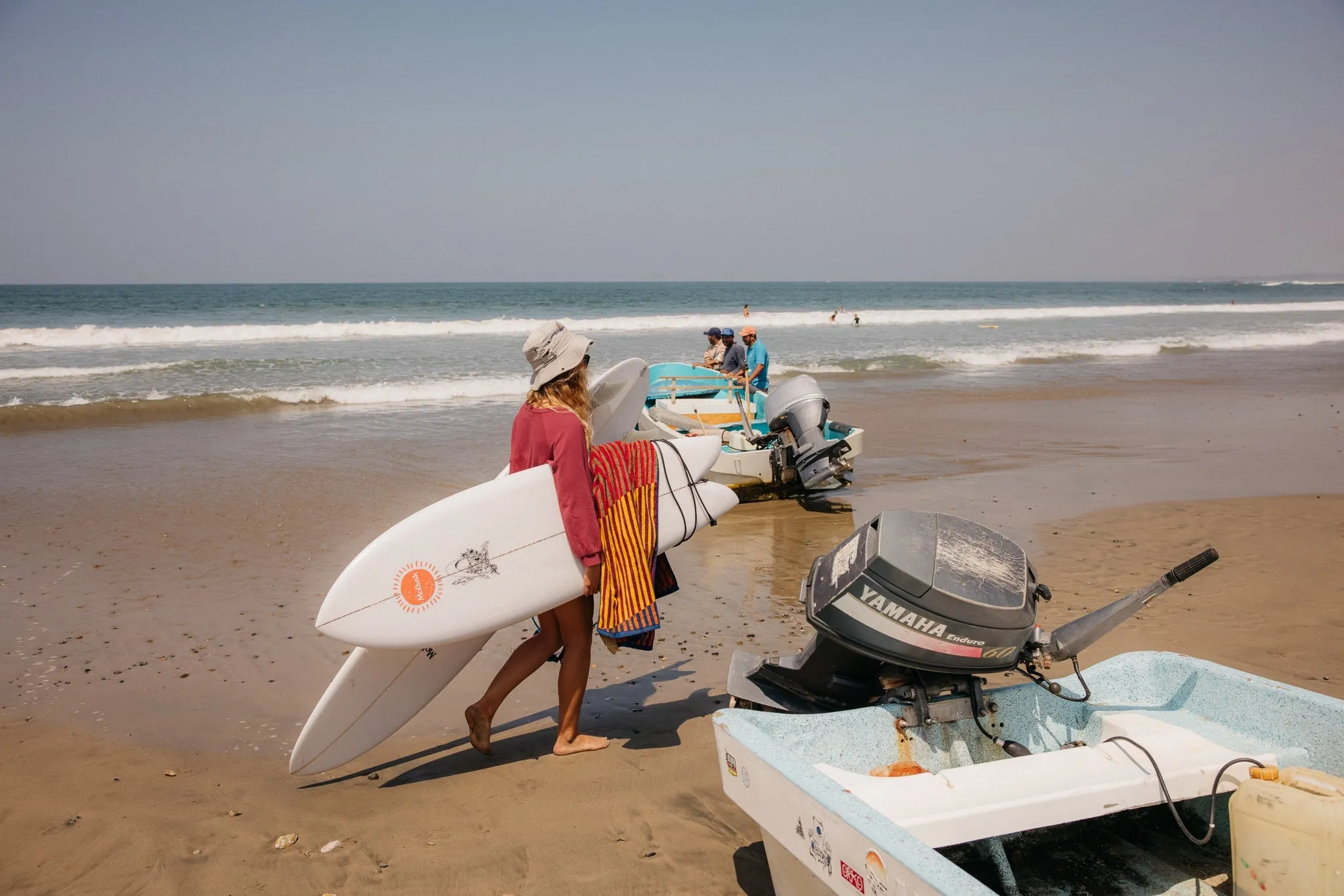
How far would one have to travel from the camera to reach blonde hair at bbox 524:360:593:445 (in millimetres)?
3967

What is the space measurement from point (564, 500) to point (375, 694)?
137 cm

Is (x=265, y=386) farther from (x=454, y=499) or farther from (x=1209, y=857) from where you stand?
(x=1209, y=857)

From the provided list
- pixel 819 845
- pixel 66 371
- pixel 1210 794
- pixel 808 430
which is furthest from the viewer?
pixel 66 371

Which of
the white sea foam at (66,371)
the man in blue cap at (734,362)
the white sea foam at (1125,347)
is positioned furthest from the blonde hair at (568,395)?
the white sea foam at (1125,347)

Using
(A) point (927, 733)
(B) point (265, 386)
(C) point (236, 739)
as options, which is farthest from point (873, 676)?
(B) point (265, 386)

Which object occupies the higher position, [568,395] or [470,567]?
[568,395]

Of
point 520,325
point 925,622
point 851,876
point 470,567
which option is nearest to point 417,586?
point 470,567

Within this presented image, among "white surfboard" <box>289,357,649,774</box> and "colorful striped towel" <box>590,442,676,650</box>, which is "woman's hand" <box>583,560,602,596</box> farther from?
"white surfboard" <box>289,357,649,774</box>

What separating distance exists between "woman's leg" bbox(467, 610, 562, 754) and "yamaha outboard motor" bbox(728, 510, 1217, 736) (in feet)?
3.61

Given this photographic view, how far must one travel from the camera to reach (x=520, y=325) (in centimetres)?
4122

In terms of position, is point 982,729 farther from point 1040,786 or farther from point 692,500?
point 692,500

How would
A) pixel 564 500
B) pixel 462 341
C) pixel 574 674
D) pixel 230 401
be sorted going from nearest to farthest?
pixel 564 500, pixel 574 674, pixel 230 401, pixel 462 341

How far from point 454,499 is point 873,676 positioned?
1.93m

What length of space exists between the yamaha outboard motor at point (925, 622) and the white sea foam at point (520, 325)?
20.1 meters
